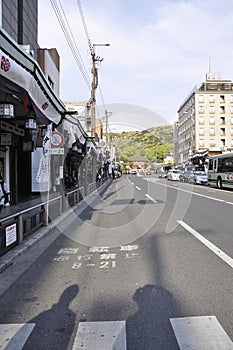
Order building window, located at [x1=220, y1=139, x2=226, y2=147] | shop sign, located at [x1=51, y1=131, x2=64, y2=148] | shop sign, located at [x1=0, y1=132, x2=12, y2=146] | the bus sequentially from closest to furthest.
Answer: shop sign, located at [x1=51, y1=131, x2=64, y2=148], shop sign, located at [x1=0, y1=132, x2=12, y2=146], the bus, building window, located at [x1=220, y1=139, x2=226, y2=147]

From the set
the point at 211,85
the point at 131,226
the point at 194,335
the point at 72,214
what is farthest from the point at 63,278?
the point at 211,85

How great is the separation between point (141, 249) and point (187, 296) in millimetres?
2952

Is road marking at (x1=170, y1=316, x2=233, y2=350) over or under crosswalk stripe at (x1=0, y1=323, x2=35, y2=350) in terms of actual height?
over

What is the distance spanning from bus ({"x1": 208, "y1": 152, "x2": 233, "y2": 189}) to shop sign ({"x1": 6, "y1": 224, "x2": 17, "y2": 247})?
898 inches

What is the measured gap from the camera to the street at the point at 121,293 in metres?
3.59

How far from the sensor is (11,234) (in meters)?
7.25

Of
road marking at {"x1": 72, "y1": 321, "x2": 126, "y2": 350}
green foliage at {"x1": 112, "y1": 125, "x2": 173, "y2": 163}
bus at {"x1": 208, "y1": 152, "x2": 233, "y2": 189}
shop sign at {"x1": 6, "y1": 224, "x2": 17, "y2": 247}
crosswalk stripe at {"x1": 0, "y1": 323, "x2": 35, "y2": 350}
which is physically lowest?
crosswalk stripe at {"x1": 0, "y1": 323, "x2": 35, "y2": 350}

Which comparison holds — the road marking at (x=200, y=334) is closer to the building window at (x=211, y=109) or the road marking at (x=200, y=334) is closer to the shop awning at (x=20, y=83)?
the shop awning at (x=20, y=83)

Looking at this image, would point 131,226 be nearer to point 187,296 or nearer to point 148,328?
point 187,296

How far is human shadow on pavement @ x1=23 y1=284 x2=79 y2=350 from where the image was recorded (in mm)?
3500

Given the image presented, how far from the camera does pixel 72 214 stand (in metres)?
13.7

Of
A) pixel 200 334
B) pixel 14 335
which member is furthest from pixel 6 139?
pixel 200 334

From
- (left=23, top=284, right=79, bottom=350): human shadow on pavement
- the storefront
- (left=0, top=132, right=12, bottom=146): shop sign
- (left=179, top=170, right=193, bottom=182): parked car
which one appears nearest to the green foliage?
(left=179, top=170, right=193, bottom=182): parked car

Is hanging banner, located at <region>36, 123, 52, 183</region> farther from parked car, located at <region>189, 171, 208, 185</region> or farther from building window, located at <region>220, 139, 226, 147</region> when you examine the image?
building window, located at <region>220, 139, 226, 147</region>
